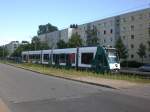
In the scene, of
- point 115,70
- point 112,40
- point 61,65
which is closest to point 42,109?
point 115,70

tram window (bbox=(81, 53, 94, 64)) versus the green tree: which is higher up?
the green tree

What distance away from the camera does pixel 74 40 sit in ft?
315

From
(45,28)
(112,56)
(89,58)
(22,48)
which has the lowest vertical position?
(89,58)

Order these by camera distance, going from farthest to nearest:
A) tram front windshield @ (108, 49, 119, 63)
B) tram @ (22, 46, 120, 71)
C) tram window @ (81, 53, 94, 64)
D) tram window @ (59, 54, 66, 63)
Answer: tram window @ (59, 54, 66, 63) < tram window @ (81, 53, 94, 64) < tram front windshield @ (108, 49, 119, 63) < tram @ (22, 46, 120, 71)

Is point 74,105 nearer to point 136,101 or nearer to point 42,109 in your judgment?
point 42,109

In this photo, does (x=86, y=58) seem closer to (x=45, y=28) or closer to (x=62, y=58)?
(x=62, y=58)

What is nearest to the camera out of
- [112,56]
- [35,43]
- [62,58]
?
[112,56]

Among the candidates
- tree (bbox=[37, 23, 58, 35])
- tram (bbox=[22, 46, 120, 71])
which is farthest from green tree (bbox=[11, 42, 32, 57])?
tram (bbox=[22, 46, 120, 71])

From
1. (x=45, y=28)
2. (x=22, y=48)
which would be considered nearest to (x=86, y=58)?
(x=22, y=48)

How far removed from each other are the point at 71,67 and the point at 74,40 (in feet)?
173

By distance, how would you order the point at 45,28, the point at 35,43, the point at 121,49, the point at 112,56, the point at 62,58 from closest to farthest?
the point at 112,56
the point at 62,58
the point at 121,49
the point at 35,43
the point at 45,28

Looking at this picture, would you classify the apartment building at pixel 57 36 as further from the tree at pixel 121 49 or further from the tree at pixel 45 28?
the tree at pixel 121 49

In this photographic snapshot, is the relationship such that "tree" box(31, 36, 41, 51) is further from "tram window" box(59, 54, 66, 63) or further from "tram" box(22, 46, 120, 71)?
"tram window" box(59, 54, 66, 63)

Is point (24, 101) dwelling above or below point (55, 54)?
below
